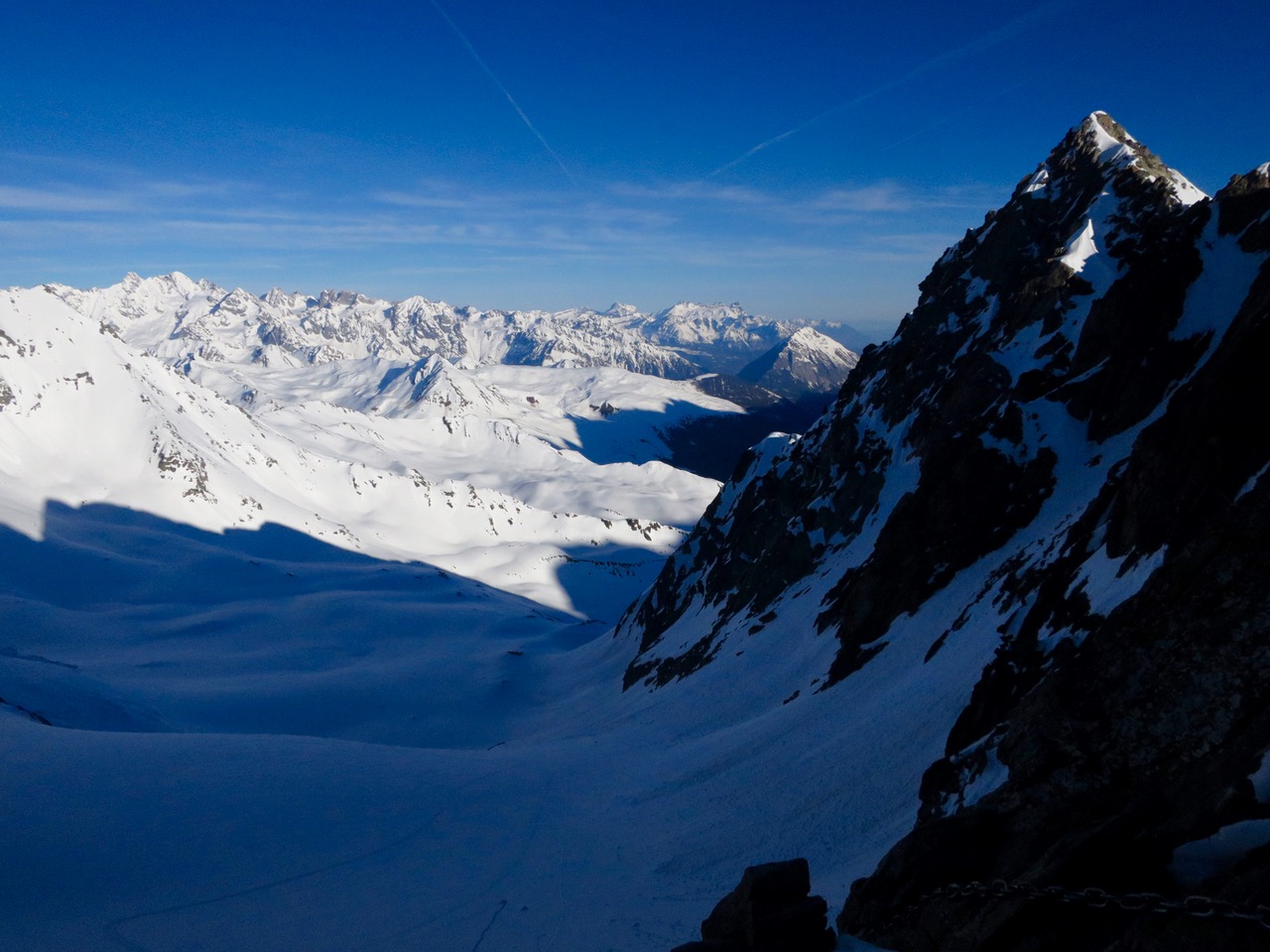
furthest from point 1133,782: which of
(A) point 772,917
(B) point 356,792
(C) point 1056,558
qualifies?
(B) point 356,792

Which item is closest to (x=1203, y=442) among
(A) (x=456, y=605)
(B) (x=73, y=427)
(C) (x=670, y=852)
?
(C) (x=670, y=852)

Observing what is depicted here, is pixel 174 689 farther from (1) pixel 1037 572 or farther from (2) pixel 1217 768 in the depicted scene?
(2) pixel 1217 768

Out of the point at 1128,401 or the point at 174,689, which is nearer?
the point at 1128,401

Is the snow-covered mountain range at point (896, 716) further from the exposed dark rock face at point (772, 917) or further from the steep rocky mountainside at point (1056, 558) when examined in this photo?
the exposed dark rock face at point (772, 917)

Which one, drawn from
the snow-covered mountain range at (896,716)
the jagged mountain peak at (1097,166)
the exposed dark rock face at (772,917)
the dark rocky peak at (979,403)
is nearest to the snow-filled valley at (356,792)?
the snow-covered mountain range at (896,716)

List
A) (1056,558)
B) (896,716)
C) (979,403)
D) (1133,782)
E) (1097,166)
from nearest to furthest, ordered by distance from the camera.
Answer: (1133,782), (1056,558), (896,716), (979,403), (1097,166)

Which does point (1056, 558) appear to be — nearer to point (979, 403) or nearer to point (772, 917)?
point (772, 917)
